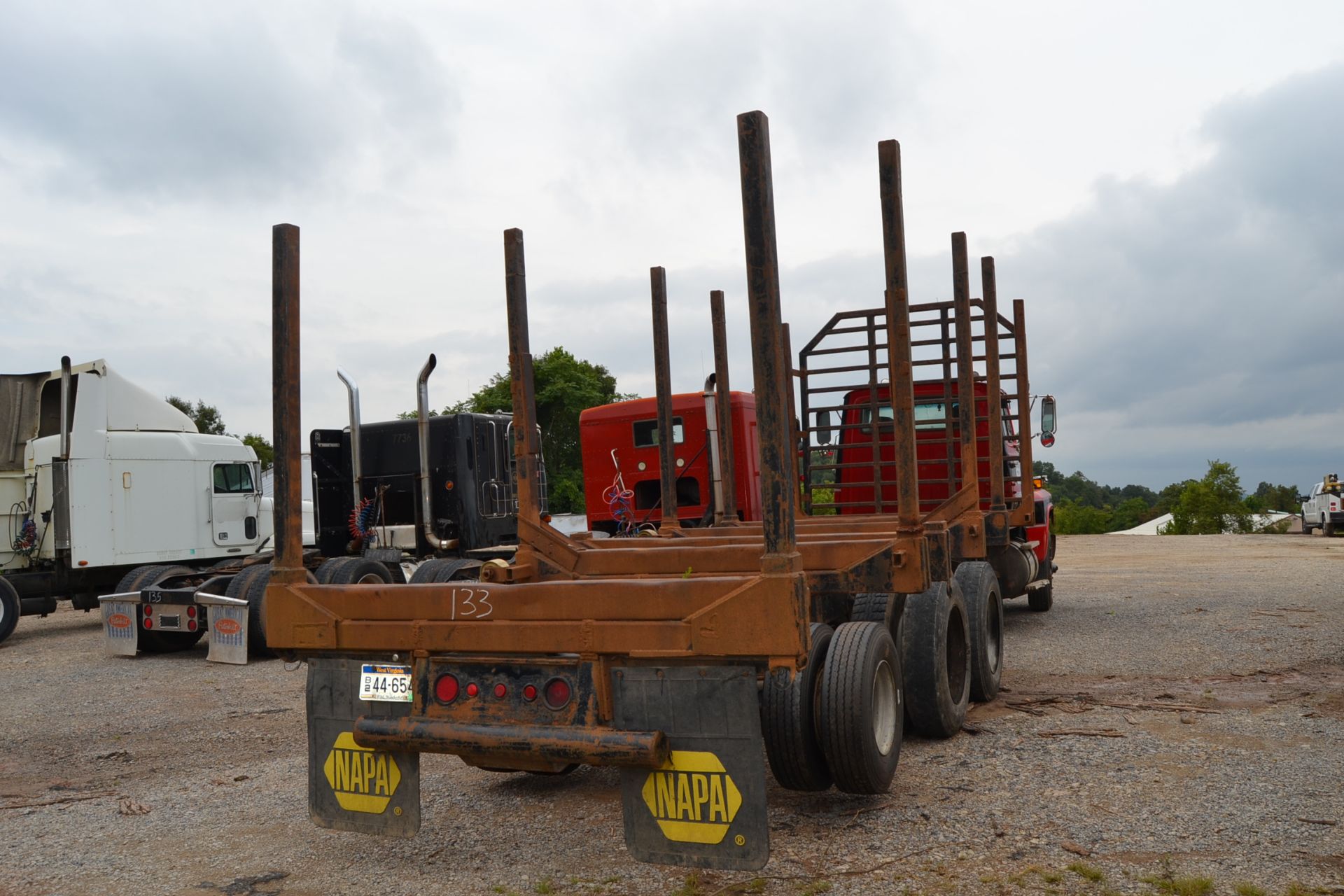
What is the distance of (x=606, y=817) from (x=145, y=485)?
1113cm

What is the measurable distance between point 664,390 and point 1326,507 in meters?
33.0

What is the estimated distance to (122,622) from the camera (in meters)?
11.7

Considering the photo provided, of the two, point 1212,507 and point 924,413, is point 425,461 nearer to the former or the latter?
point 924,413

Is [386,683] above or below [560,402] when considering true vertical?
below

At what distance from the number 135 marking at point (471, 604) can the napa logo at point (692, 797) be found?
2.85 feet

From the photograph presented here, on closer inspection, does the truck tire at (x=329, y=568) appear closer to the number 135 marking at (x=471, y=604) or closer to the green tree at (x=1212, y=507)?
the number 135 marking at (x=471, y=604)

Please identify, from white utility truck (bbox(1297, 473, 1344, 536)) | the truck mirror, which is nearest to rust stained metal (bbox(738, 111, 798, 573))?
the truck mirror

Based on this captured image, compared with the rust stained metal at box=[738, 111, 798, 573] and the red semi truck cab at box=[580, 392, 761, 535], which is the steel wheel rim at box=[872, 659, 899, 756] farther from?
the red semi truck cab at box=[580, 392, 761, 535]

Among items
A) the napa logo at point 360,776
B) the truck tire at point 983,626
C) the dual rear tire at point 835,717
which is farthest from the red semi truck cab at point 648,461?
the napa logo at point 360,776

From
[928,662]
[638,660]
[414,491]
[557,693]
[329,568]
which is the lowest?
[928,662]

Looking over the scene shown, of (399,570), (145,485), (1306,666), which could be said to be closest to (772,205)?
(1306,666)

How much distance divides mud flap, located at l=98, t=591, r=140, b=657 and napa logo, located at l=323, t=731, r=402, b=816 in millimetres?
8580

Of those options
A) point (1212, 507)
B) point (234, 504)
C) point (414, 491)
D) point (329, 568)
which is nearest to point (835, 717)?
point (329, 568)

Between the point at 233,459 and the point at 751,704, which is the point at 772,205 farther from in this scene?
the point at 233,459
